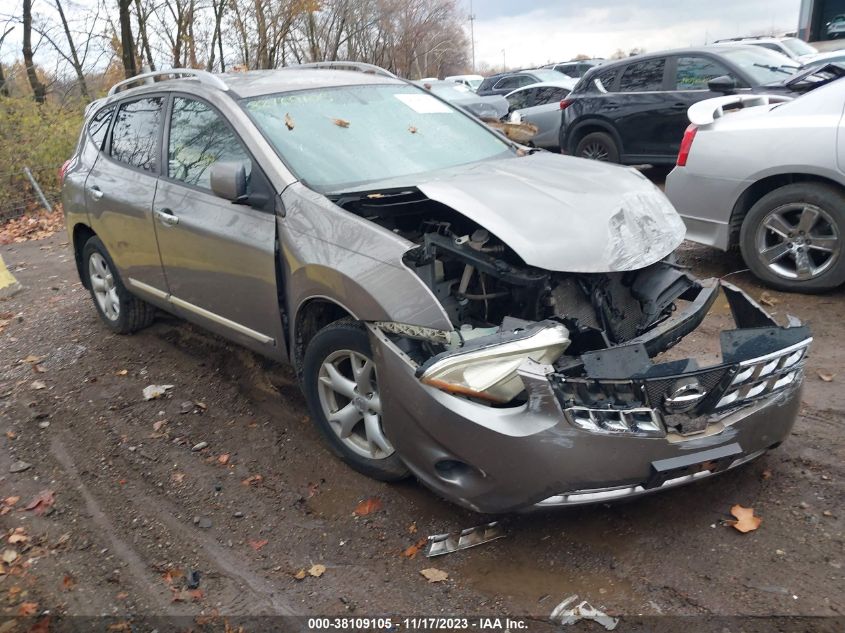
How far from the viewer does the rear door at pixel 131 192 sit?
458 cm

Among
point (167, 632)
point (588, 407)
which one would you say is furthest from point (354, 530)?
point (588, 407)

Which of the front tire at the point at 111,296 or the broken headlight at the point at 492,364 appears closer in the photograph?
the broken headlight at the point at 492,364

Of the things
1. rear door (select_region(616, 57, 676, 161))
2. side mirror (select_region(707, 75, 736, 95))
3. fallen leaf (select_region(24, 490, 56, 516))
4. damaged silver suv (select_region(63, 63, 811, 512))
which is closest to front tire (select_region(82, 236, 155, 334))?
damaged silver suv (select_region(63, 63, 811, 512))

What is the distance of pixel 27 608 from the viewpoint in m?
2.82

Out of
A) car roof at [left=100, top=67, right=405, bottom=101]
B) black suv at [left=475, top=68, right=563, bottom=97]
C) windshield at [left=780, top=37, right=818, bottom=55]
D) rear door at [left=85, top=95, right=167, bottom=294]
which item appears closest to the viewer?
car roof at [left=100, top=67, right=405, bottom=101]

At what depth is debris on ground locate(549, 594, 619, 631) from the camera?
249cm

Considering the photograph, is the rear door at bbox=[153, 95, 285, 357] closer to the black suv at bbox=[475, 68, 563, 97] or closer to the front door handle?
the front door handle

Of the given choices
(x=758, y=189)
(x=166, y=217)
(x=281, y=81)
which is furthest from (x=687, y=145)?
(x=166, y=217)

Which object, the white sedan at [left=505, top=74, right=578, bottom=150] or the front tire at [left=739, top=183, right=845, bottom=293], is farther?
the white sedan at [left=505, top=74, right=578, bottom=150]

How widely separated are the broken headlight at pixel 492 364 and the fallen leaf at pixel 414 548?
747 mm

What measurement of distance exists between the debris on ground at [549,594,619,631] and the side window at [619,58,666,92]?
8.22 meters

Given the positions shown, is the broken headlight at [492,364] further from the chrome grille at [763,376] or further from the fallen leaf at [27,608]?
the fallen leaf at [27,608]

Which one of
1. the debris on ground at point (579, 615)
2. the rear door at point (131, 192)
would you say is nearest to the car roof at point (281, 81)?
the rear door at point (131, 192)

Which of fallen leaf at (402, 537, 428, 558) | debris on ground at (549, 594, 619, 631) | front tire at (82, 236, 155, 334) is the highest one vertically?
front tire at (82, 236, 155, 334)
